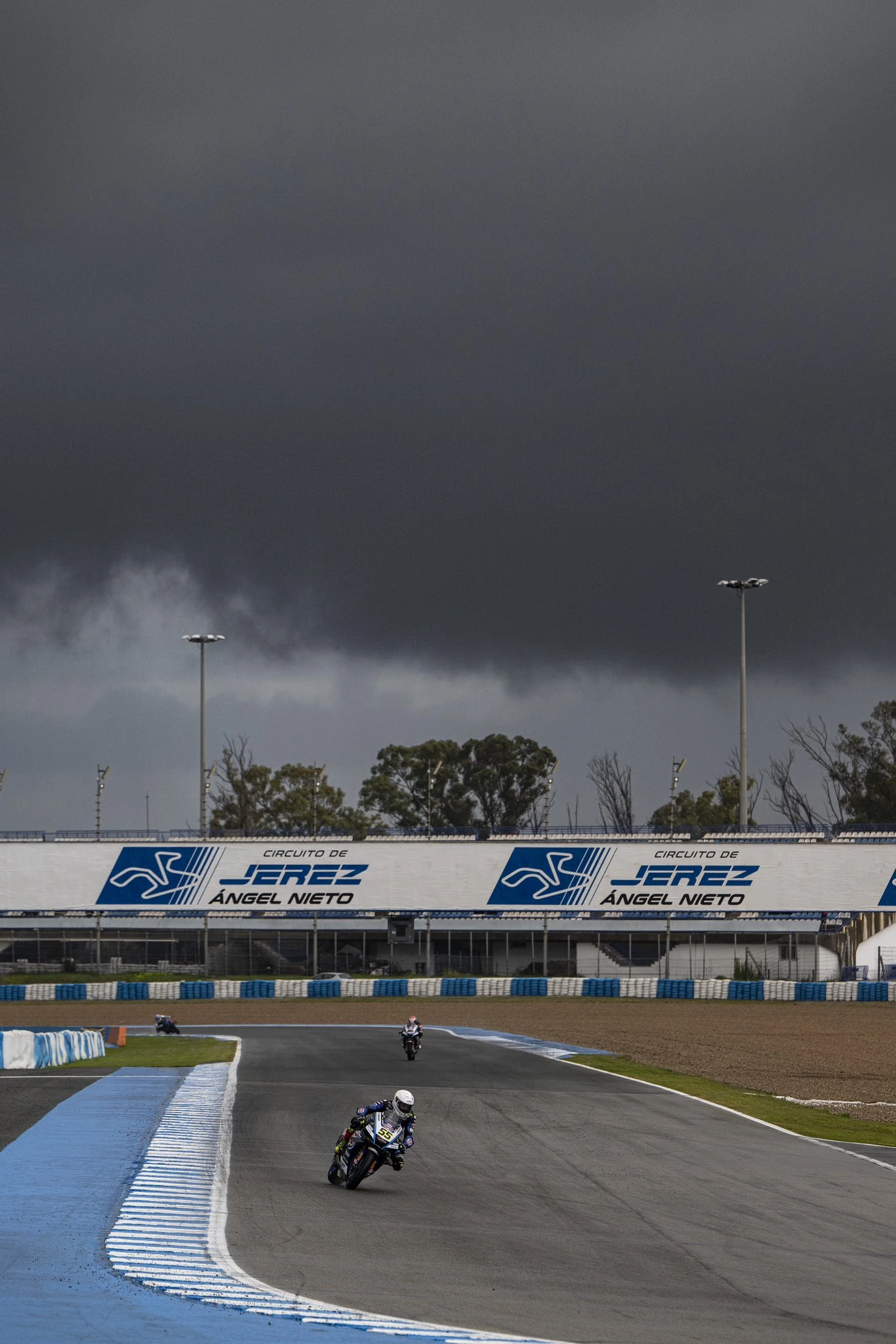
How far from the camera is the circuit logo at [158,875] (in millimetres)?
84000

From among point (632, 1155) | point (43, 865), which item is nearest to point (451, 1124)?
point (632, 1155)

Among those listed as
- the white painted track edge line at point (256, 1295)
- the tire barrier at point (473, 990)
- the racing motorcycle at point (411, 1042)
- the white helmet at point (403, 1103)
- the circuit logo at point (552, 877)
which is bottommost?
the tire barrier at point (473, 990)

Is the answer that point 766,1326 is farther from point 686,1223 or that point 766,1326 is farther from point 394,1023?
point 394,1023

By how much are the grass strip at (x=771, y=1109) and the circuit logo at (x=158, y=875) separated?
5201 cm

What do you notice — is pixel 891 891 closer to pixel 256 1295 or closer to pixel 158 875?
pixel 158 875

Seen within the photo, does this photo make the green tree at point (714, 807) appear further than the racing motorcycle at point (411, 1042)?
Yes

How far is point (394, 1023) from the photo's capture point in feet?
181

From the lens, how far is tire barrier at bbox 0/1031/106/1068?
3347 centimetres

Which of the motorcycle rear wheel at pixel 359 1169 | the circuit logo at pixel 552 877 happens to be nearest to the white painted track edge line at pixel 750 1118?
the motorcycle rear wheel at pixel 359 1169

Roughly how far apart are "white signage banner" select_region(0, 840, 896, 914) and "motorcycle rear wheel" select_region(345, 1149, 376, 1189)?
6564cm

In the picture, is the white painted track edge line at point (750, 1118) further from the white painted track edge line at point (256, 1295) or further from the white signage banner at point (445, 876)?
the white signage banner at point (445, 876)

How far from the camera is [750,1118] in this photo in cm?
2495

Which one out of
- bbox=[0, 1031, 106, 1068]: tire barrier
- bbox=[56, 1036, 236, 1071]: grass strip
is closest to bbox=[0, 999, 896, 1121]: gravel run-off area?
bbox=[56, 1036, 236, 1071]: grass strip

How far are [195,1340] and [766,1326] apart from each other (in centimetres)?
412
